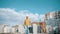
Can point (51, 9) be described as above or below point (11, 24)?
above

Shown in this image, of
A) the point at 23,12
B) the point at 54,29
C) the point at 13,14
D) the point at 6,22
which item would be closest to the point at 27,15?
the point at 23,12

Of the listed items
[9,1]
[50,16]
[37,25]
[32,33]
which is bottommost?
[32,33]

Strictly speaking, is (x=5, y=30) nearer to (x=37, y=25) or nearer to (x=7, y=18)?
(x=7, y=18)

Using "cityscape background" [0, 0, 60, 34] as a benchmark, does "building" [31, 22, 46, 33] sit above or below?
below

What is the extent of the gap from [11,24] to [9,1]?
37cm

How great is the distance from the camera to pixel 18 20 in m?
2.01

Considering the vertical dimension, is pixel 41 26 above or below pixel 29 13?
below

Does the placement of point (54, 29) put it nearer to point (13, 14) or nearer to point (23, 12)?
point (23, 12)

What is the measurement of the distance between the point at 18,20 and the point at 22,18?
0.23 feet

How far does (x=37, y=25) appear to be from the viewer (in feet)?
6.63

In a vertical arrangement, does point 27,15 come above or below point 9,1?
below

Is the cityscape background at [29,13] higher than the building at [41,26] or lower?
higher

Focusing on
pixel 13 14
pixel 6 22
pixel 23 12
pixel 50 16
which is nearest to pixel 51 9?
pixel 50 16

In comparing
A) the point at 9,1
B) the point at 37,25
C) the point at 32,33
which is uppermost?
the point at 9,1
